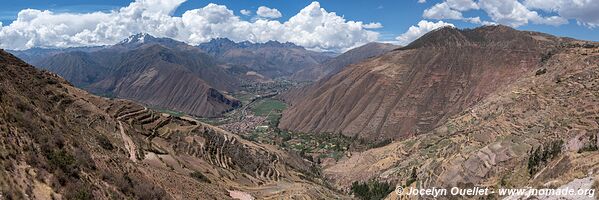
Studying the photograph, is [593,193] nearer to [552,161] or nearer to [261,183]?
[552,161]

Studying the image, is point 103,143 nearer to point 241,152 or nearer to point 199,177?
point 199,177

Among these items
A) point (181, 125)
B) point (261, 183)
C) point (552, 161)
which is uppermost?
point (552, 161)

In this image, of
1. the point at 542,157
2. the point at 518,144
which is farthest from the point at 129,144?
the point at 518,144

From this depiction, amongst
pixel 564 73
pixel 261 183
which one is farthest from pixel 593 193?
pixel 564 73

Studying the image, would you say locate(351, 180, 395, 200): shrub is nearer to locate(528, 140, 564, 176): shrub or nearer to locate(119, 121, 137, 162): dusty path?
locate(528, 140, 564, 176): shrub

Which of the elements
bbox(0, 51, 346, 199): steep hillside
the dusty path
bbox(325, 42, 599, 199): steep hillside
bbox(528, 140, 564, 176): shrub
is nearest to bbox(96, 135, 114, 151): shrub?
bbox(0, 51, 346, 199): steep hillside

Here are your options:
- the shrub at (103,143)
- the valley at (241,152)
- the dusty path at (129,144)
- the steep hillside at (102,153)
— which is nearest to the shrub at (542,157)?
the valley at (241,152)
